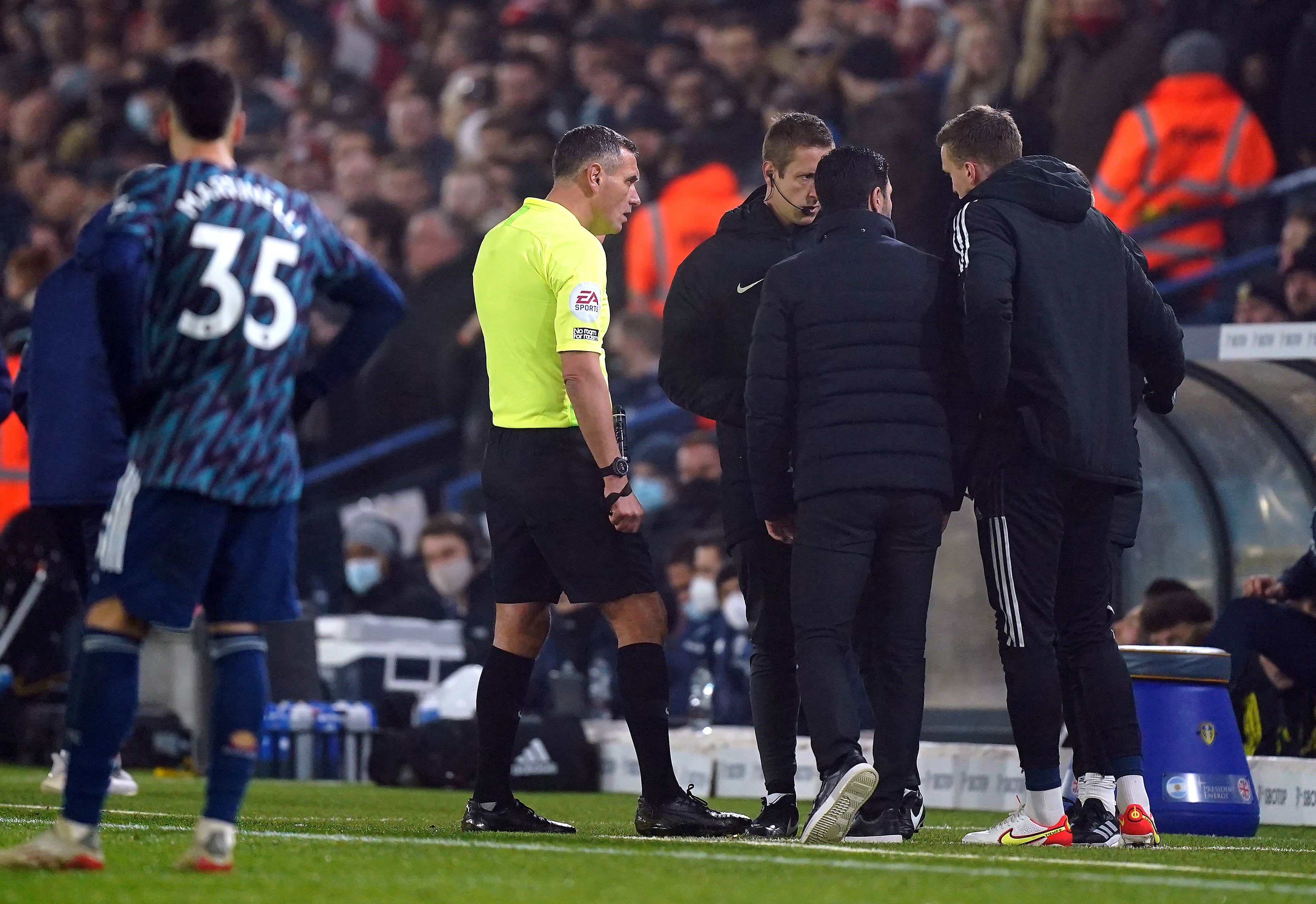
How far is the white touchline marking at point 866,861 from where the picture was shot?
3611 mm

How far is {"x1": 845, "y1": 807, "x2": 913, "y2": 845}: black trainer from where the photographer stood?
15.2 ft

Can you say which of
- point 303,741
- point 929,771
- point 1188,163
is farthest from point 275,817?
point 1188,163

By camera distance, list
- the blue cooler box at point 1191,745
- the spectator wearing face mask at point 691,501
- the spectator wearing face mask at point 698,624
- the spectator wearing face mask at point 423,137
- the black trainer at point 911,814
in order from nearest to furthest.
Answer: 1. the black trainer at point 911,814
2. the blue cooler box at point 1191,745
3. the spectator wearing face mask at point 698,624
4. the spectator wearing face mask at point 691,501
5. the spectator wearing face mask at point 423,137

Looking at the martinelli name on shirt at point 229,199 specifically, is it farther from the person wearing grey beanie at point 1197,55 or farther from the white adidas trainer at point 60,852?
the person wearing grey beanie at point 1197,55

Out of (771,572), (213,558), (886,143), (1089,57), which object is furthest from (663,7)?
(213,558)

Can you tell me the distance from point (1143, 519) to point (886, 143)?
301 centimetres

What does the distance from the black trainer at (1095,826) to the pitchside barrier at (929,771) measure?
161 centimetres

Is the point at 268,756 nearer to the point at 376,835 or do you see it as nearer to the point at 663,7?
the point at 376,835

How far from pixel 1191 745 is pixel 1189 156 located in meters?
4.46

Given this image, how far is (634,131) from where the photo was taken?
12.4 m

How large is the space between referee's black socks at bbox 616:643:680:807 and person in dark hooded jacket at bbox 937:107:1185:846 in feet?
2.84

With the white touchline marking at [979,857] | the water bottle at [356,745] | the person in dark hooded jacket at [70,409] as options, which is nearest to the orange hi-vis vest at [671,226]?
the water bottle at [356,745]

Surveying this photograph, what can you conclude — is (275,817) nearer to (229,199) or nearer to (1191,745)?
(229,199)

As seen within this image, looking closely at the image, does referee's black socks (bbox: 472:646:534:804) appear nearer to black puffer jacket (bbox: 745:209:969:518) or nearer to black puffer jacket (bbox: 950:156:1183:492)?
black puffer jacket (bbox: 745:209:969:518)
